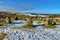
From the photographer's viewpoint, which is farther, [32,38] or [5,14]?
[5,14]

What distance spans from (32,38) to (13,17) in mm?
11164

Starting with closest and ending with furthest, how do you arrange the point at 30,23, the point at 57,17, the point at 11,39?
the point at 11,39
the point at 30,23
the point at 57,17

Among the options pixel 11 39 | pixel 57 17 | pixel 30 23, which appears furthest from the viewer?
pixel 57 17

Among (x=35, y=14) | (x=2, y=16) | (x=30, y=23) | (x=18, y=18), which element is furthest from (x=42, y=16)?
(x=30, y=23)

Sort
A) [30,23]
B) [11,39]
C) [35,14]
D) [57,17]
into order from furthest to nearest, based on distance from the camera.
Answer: [57,17]
[35,14]
[30,23]
[11,39]

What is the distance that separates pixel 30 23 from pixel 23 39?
170 inches

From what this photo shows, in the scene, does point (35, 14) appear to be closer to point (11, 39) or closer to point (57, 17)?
point (57, 17)

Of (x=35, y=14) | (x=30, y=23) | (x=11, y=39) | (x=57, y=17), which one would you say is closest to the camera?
(x=11, y=39)

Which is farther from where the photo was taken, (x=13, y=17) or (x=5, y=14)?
(x=13, y=17)

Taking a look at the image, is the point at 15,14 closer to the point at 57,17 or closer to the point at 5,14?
the point at 5,14

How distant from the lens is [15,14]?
17.9 meters

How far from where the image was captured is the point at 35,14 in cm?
1647

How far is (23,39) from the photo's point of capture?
6902 mm

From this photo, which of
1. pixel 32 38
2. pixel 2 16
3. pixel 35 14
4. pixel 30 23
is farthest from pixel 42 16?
pixel 32 38
